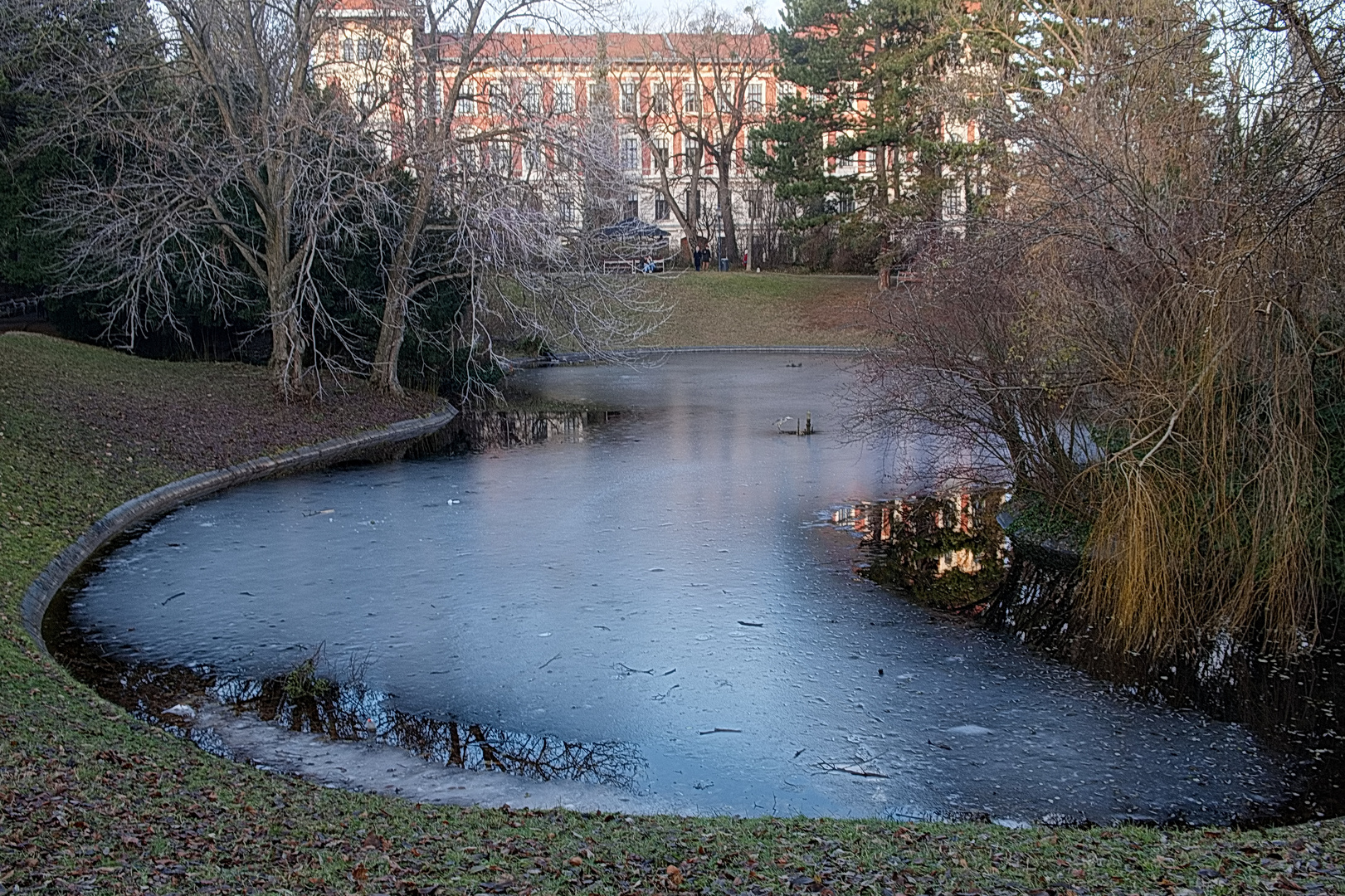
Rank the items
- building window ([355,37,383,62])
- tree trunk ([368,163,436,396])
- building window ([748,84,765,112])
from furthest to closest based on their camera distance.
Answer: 1. building window ([748,84,765,112])
2. tree trunk ([368,163,436,396])
3. building window ([355,37,383,62])

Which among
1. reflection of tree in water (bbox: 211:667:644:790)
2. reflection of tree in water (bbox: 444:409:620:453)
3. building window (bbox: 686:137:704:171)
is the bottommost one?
reflection of tree in water (bbox: 211:667:644:790)

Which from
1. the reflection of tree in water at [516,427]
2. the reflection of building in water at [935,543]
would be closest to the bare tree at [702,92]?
the reflection of tree in water at [516,427]

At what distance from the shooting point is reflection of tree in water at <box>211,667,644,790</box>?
887 cm

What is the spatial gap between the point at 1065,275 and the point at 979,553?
3.68 metres

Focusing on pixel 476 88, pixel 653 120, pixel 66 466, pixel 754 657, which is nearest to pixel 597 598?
pixel 754 657

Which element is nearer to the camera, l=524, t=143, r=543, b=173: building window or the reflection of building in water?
the reflection of building in water

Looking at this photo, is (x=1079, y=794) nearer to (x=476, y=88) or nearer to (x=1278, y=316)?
(x=1278, y=316)

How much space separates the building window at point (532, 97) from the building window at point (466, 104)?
1.00 meters

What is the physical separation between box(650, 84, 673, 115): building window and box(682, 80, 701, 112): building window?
3.49 feet

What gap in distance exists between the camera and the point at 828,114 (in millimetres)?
48875

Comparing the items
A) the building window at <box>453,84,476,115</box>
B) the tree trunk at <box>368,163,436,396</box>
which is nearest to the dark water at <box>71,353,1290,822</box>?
the tree trunk at <box>368,163,436,396</box>

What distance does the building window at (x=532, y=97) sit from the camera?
2356 centimetres

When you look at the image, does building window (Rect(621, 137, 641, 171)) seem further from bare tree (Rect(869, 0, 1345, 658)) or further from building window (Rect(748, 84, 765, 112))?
bare tree (Rect(869, 0, 1345, 658))

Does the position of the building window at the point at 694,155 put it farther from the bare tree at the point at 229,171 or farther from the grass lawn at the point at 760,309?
the bare tree at the point at 229,171
